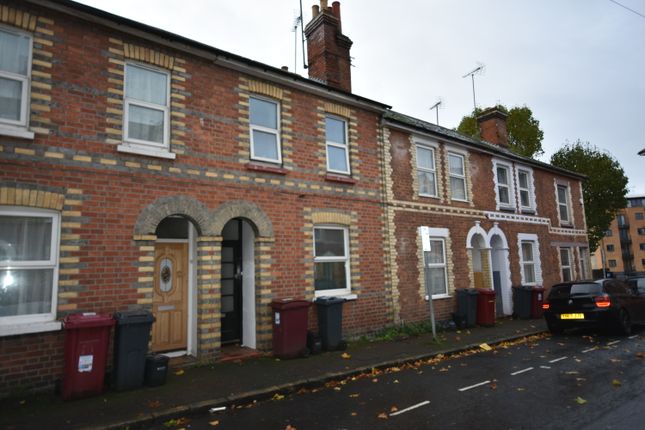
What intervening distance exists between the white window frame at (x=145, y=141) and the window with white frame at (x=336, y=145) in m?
4.03

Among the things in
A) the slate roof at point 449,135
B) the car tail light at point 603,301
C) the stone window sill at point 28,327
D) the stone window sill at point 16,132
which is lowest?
the car tail light at point 603,301

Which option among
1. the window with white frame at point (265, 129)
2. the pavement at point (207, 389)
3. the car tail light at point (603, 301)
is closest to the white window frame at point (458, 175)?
the car tail light at point (603, 301)

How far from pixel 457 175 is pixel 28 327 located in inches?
483

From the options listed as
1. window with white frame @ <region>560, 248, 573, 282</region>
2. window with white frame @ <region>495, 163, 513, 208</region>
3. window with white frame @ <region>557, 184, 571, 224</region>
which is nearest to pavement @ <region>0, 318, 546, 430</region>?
window with white frame @ <region>495, 163, 513, 208</region>

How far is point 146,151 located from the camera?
7.25 m

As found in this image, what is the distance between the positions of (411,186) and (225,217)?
241 inches

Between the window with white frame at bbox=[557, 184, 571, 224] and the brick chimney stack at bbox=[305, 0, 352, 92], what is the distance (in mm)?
12432

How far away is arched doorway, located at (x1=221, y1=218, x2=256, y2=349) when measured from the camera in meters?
8.83

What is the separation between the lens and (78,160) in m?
6.59

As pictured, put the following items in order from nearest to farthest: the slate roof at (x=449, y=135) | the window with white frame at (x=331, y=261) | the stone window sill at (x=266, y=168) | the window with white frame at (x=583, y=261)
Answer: the stone window sill at (x=266, y=168)
the window with white frame at (x=331, y=261)
the slate roof at (x=449, y=135)
the window with white frame at (x=583, y=261)

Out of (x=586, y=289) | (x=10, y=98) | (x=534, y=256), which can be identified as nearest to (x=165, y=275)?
(x=10, y=98)

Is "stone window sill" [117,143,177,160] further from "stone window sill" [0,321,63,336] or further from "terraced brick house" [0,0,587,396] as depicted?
"stone window sill" [0,321,63,336]

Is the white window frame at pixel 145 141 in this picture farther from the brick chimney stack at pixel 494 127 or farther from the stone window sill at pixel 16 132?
the brick chimney stack at pixel 494 127

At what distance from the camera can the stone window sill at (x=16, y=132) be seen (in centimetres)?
591
